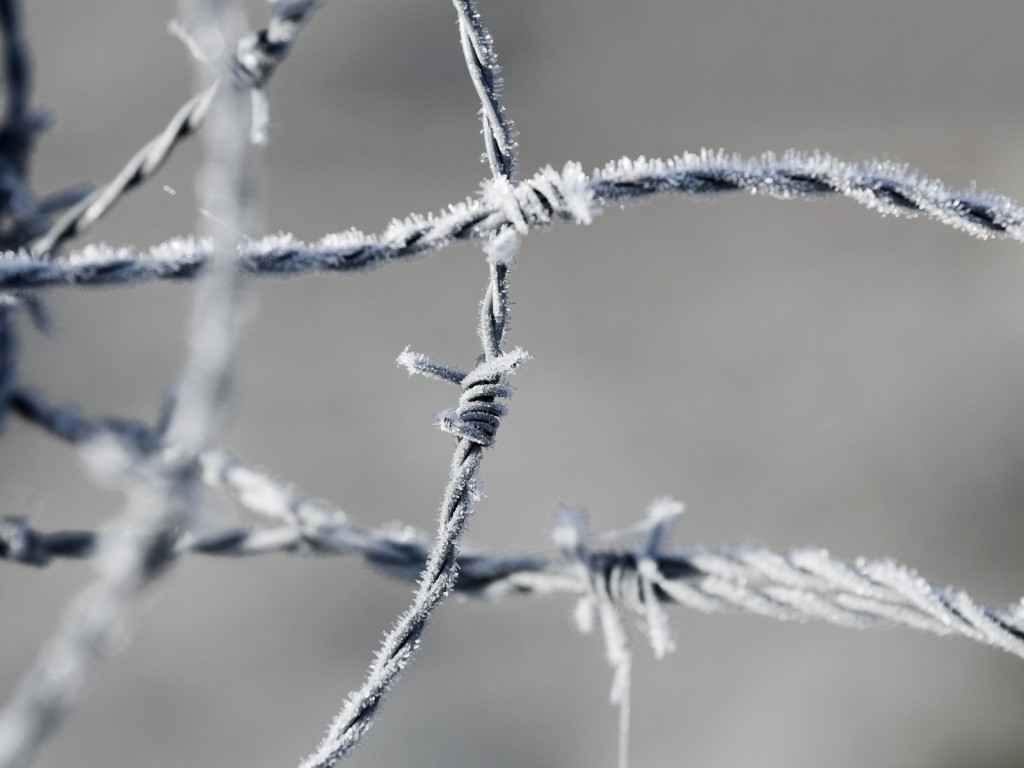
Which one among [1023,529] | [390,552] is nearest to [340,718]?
[390,552]

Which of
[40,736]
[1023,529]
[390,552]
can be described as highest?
[1023,529]

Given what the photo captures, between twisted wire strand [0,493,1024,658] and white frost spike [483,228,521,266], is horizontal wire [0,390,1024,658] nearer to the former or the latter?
twisted wire strand [0,493,1024,658]

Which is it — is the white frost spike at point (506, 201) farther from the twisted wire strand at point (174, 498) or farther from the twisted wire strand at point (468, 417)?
the twisted wire strand at point (174, 498)

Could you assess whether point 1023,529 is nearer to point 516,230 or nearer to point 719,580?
point 719,580

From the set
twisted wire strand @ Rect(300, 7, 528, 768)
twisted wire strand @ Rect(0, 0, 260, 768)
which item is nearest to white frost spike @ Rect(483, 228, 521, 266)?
twisted wire strand @ Rect(300, 7, 528, 768)

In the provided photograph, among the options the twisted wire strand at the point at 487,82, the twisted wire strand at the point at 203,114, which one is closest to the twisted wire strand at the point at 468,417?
the twisted wire strand at the point at 487,82

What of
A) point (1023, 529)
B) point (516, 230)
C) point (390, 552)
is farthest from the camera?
point (1023, 529)

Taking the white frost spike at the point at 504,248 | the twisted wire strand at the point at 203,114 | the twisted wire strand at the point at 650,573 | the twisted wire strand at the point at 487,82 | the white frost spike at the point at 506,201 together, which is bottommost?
the twisted wire strand at the point at 650,573

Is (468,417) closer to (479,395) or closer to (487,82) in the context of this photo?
(479,395)
